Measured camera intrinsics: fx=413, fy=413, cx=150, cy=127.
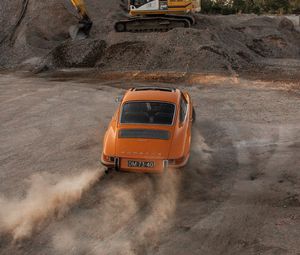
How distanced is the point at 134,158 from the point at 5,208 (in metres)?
2.77

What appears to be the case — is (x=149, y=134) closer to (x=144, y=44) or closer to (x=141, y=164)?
(x=141, y=164)

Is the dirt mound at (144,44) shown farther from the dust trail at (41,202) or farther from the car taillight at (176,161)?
the dust trail at (41,202)

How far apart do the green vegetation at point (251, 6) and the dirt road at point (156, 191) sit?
2413 centimetres

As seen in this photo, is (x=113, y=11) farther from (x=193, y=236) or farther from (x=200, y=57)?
(x=193, y=236)

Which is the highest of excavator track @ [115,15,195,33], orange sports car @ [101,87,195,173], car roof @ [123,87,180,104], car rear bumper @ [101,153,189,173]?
excavator track @ [115,15,195,33]

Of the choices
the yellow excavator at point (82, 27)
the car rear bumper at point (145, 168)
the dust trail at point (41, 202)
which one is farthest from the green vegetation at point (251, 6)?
the car rear bumper at point (145, 168)

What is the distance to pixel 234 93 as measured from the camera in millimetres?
16609

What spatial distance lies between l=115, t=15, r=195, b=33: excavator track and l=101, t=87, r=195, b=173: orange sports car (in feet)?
44.5

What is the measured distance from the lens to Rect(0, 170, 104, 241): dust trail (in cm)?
751

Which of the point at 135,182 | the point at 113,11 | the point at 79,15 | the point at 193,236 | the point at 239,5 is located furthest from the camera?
the point at 239,5

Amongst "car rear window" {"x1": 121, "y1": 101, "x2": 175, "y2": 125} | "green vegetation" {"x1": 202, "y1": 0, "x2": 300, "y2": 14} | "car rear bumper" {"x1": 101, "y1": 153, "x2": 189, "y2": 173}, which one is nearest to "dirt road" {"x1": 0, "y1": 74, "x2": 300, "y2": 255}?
"car rear bumper" {"x1": 101, "y1": 153, "x2": 189, "y2": 173}

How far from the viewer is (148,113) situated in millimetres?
9742

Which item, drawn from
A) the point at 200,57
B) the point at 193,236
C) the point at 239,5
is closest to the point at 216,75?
the point at 200,57

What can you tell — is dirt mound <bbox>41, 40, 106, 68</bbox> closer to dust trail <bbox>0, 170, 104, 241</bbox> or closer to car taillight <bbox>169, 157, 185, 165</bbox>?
dust trail <bbox>0, 170, 104, 241</bbox>
